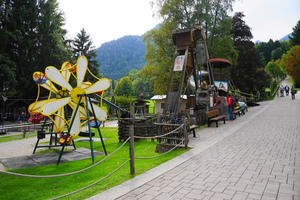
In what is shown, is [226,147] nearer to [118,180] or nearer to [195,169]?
[195,169]

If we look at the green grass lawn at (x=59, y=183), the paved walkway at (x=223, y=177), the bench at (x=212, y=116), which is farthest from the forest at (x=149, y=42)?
the green grass lawn at (x=59, y=183)

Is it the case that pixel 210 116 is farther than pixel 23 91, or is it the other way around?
pixel 23 91

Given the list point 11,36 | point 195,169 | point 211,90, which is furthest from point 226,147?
point 11,36

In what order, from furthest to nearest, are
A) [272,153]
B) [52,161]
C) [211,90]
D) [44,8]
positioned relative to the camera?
[44,8], [211,90], [52,161], [272,153]

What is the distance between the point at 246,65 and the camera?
32.9m

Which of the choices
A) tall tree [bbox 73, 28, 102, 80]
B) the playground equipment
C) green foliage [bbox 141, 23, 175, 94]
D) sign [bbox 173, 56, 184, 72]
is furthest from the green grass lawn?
tall tree [bbox 73, 28, 102, 80]

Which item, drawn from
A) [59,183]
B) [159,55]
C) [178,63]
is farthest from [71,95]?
[159,55]

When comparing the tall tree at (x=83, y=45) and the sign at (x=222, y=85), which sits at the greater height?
the tall tree at (x=83, y=45)

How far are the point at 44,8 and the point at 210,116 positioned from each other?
1219 inches

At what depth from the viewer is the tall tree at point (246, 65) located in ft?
106

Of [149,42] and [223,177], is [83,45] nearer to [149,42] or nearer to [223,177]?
[149,42]

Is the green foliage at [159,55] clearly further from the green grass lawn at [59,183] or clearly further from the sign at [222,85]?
the green grass lawn at [59,183]

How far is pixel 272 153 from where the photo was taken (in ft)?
22.3

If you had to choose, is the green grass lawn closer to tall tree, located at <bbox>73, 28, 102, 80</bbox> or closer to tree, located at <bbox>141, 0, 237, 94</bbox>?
tree, located at <bbox>141, 0, 237, 94</bbox>
